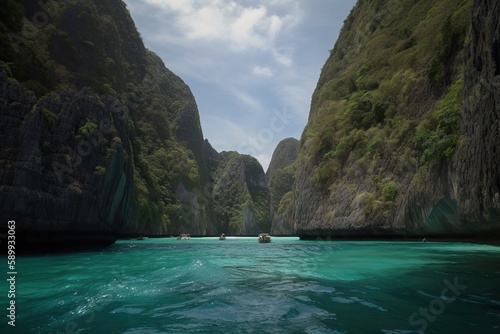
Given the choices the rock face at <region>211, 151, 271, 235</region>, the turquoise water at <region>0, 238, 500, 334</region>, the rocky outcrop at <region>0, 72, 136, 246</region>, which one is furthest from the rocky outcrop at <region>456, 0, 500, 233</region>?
the rock face at <region>211, 151, 271, 235</region>

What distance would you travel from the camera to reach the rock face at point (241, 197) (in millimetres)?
→ 130125

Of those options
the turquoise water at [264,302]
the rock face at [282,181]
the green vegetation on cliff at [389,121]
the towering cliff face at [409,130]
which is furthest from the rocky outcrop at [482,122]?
the rock face at [282,181]

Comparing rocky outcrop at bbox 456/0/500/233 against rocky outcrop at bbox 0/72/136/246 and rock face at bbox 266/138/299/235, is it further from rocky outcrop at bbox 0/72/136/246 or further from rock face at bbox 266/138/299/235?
rock face at bbox 266/138/299/235

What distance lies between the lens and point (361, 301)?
7398 mm

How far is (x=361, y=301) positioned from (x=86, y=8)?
210 feet

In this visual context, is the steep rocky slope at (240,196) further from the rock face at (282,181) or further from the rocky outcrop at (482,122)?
the rocky outcrop at (482,122)

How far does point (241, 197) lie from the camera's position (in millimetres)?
141125

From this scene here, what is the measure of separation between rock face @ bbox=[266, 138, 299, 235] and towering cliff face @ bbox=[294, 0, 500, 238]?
55078 mm

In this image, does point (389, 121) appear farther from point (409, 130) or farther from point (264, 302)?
point (264, 302)

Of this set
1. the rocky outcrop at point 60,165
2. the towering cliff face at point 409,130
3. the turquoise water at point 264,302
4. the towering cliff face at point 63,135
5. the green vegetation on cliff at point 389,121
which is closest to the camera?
the turquoise water at point 264,302

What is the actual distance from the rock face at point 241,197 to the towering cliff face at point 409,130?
8095 centimetres

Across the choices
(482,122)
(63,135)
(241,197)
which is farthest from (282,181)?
(482,122)

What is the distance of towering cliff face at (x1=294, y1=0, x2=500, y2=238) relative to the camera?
13547 millimetres

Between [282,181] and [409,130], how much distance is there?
133 metres
